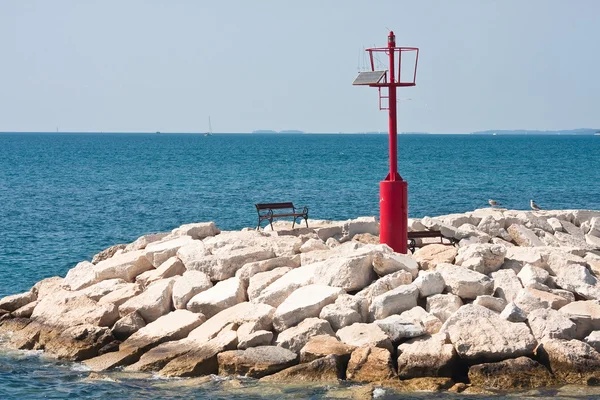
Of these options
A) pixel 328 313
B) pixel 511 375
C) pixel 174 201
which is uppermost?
pixel 328 313

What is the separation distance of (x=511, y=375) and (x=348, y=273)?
2.96m

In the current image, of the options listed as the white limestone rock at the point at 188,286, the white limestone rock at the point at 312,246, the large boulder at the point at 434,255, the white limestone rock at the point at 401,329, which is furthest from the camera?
the white limestone rock at the point at 312,246

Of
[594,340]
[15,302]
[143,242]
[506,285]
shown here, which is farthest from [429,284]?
[15,302]

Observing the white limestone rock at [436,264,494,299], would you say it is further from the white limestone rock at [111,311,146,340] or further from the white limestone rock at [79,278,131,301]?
the white limestone rock at [79,278,131,301]

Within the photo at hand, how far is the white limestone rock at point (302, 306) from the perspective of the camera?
11.9 meters

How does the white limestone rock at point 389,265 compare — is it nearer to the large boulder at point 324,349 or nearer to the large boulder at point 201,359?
the large boulder at point 324,349

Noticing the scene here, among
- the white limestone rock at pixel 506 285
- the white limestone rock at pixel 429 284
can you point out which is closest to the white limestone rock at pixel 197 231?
the white limestone rock at pixel 429 284

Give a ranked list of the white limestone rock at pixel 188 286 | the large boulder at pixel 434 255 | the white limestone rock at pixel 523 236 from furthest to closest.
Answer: the white limestone rock at pixel 523 236 < the large boulder at pixel 434 255 < the white limestone rock at pixel 188 286

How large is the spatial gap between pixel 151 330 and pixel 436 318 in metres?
4.02

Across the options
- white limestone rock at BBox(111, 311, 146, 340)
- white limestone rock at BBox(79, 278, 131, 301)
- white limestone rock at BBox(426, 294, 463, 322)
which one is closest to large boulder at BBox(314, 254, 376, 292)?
white limestone rock at BBox(426, 294, 463, 322)

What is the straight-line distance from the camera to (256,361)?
36.4ft

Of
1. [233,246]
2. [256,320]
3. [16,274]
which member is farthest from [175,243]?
[16,274]

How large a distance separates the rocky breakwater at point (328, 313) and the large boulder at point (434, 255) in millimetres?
33

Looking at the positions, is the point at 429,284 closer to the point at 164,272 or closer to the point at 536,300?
the point at 536,300
